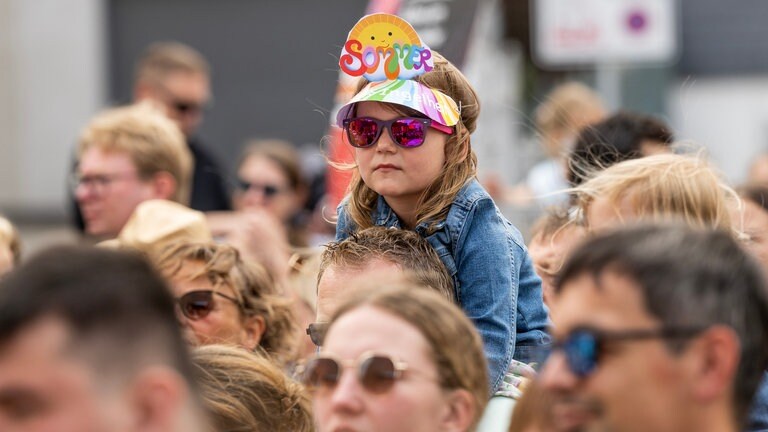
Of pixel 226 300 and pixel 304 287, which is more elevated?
pixel 226 300

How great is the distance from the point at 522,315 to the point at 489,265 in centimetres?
30

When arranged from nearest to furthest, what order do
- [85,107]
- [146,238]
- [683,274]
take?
[683,274]
[146,238]
[85,107]

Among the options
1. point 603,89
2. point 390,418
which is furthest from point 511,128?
point 390,418

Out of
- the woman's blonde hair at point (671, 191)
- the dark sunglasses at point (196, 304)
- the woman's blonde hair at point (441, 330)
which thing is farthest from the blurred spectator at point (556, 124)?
the woman's blonde hair at point (441, 330)

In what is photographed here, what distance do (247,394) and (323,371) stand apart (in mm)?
890

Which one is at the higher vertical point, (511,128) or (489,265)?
(489,265)

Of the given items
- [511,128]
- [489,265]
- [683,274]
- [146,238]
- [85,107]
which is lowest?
[85,107]

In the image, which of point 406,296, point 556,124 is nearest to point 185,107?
point 556,124

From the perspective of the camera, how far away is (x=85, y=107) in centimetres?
1781

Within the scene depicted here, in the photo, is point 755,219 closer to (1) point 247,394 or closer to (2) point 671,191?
(2) point 671,191

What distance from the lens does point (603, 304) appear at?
7.66 ft

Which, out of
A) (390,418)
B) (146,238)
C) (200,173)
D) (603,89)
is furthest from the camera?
(603,89)

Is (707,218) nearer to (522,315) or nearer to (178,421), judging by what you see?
(522,315)

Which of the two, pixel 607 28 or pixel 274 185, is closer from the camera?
pixel 274 185
